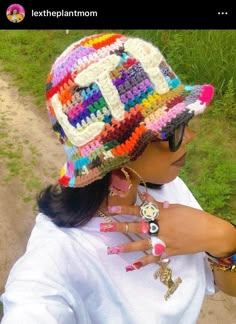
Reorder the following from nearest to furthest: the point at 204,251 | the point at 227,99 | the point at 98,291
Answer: the point at 98,291
the point at 204,251
the point at 227,99

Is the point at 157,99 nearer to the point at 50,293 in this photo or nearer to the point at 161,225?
the point at 161,225

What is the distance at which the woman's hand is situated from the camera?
1390mm

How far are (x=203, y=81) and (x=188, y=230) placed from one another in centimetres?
315

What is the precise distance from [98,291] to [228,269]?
448 mm

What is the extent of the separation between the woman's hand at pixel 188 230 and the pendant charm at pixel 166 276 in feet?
0.21

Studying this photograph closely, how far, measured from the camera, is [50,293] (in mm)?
1210

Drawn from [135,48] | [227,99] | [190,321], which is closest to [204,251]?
[190,321]

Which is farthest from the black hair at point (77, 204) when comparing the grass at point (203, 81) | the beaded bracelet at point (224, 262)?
the grass at point (203, 81)

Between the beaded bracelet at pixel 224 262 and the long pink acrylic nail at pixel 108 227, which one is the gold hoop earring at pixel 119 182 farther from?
the beaded bracelet at pixel 224 262
